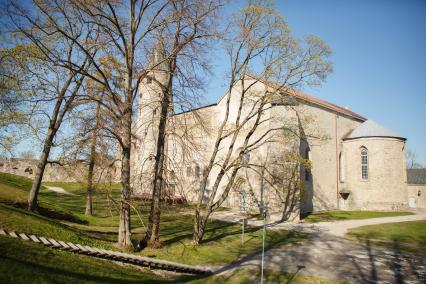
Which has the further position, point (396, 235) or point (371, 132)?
point (371, 132)

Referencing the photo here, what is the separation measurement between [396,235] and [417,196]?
105 ft

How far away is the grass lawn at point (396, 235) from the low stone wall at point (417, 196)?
2538cm

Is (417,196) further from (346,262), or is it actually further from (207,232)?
(207,232)

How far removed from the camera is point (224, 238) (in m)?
18.0

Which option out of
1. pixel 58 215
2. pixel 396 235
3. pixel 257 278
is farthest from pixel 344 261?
pixel 58 215

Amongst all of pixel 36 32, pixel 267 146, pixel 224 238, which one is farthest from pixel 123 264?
pixel 267 146

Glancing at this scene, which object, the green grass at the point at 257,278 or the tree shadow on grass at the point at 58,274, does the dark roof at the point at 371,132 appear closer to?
the green grass at the point at 257,278

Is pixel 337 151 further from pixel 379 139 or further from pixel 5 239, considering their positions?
pixel 5 239

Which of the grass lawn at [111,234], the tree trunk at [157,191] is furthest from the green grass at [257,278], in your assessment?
the tree trunk at [157,191]

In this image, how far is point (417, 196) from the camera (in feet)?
149

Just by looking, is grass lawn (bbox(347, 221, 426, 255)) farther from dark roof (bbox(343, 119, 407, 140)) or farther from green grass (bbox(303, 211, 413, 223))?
dark roof (bbox(343, 119, 407, 140))

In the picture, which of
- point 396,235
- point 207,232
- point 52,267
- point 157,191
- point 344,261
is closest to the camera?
point 52,267

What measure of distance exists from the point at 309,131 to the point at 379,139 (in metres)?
7.71

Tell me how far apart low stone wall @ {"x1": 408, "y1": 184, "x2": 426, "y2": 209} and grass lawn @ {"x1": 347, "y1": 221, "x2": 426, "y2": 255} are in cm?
2538
